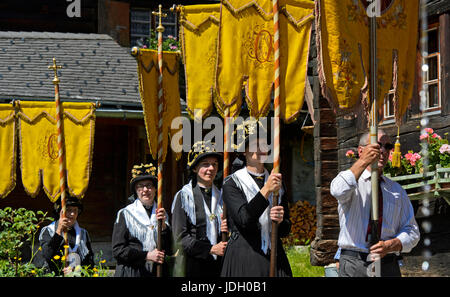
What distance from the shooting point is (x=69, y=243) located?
26.6 feet

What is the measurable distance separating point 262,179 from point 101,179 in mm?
9502

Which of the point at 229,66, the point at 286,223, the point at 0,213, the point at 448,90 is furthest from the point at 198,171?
the point at 448,90

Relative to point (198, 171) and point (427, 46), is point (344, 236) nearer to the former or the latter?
point (198, 171)

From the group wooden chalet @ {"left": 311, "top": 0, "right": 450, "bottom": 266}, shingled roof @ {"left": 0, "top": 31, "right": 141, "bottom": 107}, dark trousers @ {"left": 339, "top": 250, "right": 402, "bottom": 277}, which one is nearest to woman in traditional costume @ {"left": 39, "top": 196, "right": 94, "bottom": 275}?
dark trousers @ {"left": 339, "top": 250, "right": 402, "bottom": 277}

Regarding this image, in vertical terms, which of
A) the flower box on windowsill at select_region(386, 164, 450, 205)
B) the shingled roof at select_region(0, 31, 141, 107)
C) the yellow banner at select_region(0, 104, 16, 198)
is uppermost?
the shingled roof at select_region(0, 31, 141, 107)

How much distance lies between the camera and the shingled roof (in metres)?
14.0

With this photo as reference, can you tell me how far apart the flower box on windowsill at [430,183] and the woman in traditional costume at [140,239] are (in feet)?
10.7

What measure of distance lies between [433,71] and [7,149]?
217 inches

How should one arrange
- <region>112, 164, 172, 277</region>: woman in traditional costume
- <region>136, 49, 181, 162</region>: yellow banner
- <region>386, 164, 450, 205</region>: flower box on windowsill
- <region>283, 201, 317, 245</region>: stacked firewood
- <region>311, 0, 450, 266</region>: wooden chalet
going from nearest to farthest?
<region>112, 164, 172, 277</region>: woman in traditional costume < <region>136, 49, 181, 162</region>: yellow banner < <region>386, 164, 450, 205</region>: flower box on windowsill < <region>311, 0, 450, 266</region>: wooden chalet < <region>283, 201, 317, 245</region>: stacked firewood

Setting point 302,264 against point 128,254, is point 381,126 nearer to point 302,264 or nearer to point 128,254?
point 302,264

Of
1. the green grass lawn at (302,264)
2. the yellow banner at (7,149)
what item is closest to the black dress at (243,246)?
the yellow banner at (7,149)

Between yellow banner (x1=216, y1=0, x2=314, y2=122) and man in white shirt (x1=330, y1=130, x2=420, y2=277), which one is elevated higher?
yellow banner (x1=216, y1=0, x2=314, y2=122)

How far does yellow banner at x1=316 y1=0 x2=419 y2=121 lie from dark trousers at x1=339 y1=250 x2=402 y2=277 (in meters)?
1.08

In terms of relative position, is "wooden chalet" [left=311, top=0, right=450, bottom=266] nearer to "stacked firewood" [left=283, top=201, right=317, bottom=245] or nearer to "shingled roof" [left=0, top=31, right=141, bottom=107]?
"stacked firewood" [left=283, top=201, right=317, bottom=245]
